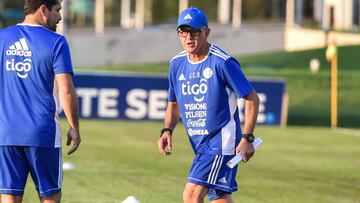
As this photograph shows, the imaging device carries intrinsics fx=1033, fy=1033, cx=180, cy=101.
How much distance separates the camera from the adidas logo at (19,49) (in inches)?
295

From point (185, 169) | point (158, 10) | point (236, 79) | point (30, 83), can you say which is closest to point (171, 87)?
point (236, 79)

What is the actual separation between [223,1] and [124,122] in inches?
1318

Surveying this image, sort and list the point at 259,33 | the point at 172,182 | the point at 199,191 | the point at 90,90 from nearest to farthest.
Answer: the point at 199,191, the point at 172,182, the point at 90,90, the point at 259,33

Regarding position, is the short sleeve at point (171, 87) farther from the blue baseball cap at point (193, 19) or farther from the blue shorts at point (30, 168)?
the blue shorts at point (30, 168)

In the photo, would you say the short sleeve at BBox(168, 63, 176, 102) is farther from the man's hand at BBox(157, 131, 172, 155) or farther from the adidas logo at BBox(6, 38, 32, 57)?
the adidas logo at BBox(6, 38, 32, 57)

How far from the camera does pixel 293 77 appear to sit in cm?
3750

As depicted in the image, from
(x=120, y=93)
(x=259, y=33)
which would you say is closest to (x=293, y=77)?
(x=120, y=93)

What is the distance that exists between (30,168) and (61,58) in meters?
0.87

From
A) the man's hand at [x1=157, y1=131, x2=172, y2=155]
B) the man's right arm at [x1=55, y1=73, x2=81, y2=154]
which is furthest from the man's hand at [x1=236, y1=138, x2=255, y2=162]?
the man's right arm at [x1=55, y1=73, x2=81, y2=154]

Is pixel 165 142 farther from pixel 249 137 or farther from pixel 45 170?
pixel 45 170

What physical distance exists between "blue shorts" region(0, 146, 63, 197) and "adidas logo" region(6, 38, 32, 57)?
687 millimetres

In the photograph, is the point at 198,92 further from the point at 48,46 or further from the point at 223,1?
the point at 223,1

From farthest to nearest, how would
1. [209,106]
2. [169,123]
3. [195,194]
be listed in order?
[169,123] → [209,106] → [195,194]

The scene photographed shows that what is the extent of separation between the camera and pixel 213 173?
8.25m
